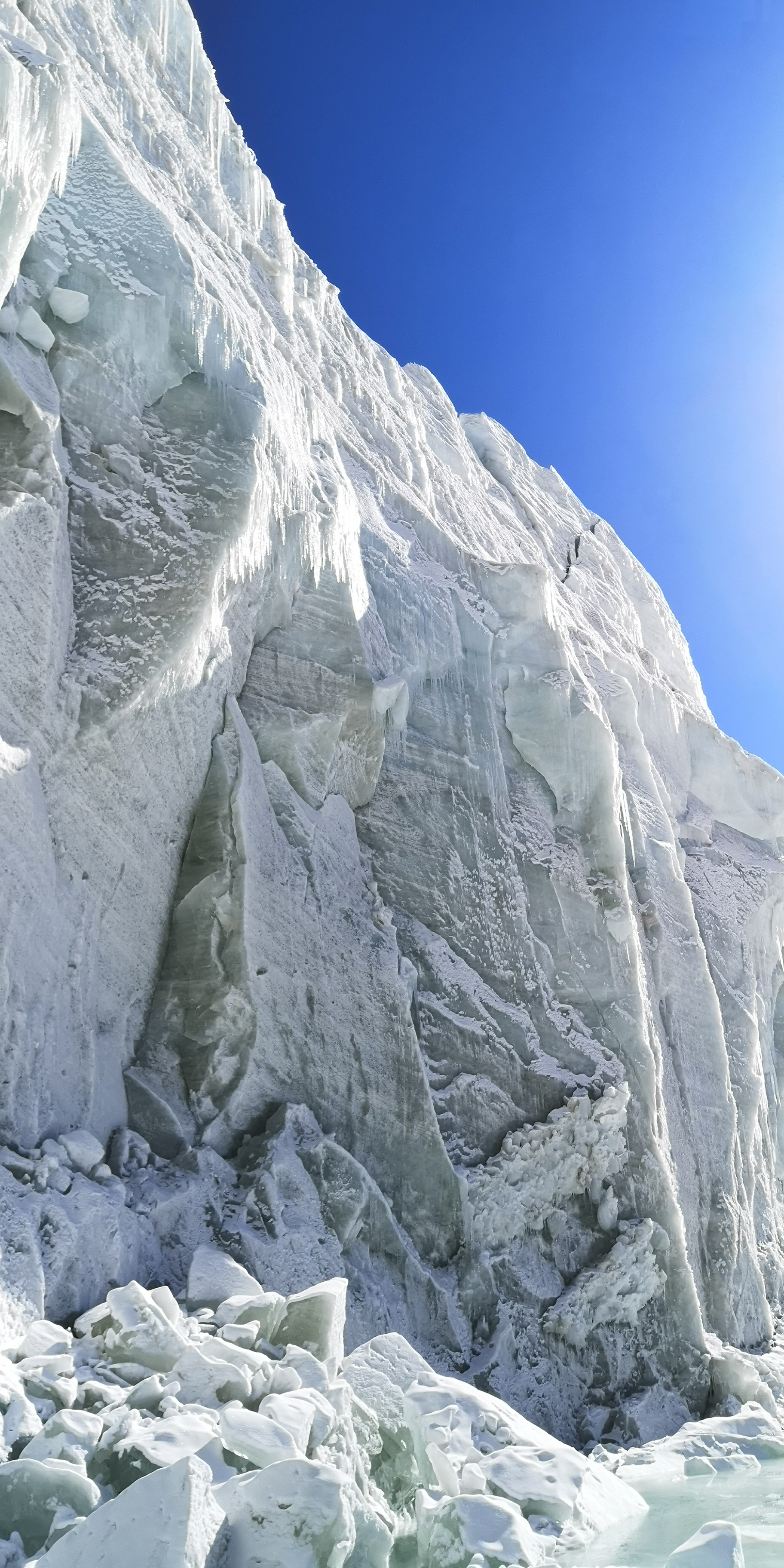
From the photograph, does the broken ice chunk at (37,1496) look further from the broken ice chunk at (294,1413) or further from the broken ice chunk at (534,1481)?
the broken ice chunk at (534,1481)

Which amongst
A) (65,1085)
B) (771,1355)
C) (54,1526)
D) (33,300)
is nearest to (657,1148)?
(771,1355)

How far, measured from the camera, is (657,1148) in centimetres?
1448

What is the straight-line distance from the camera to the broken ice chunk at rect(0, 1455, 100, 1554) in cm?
505

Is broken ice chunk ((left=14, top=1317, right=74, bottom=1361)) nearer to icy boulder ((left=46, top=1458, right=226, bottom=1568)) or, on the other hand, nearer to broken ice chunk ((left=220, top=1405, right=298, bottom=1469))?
broken ice chunk ((left=220, top=1405, right=298, bottom=1469))

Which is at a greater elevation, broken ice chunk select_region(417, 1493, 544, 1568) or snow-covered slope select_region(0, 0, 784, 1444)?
snow-covered slope select_region(0, 0, 784, 1444)

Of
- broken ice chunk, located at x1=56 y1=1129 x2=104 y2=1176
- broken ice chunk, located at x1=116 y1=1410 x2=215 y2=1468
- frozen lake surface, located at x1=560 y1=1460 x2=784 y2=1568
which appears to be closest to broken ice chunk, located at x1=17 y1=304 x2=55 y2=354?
broken ice chunk, located at x1=56 y1=1129 x2=104 y2=1176

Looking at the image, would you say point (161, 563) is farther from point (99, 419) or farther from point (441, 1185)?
point (441, 1185)

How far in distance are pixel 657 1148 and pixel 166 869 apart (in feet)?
25.1

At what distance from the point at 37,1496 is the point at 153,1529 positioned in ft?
2.53

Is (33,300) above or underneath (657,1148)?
above

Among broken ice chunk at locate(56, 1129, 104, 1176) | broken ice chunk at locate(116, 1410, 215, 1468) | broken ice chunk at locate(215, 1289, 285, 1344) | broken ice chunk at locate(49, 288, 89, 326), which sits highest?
broken ice chunk at locate(49, 288, 89, 326)

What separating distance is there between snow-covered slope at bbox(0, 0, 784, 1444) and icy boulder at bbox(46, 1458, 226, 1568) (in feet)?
8.07

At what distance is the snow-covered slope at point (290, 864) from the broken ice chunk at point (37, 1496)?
1944 millimetres

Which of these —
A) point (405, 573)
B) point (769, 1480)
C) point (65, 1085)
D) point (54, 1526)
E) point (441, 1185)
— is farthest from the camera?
point (405, 573)
